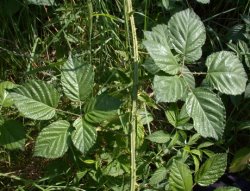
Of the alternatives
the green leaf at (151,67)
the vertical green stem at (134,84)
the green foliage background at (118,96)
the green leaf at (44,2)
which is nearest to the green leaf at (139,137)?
the green foliage background at (118,96)

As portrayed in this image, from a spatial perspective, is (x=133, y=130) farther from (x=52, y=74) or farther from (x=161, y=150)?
(x=52, y=74)

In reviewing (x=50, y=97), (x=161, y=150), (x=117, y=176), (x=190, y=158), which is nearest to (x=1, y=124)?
(x=50, y=97)

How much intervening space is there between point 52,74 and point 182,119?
46cm

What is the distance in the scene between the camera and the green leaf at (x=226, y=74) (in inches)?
42.3

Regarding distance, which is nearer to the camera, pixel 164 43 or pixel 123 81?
pixel 164 43

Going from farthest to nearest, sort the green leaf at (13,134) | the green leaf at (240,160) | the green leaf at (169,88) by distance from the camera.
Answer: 1. the green leaf at (240,160)
2. the green leaf at (13,134)
3. the green leaf at (169,88)

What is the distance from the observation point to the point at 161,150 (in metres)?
1.40

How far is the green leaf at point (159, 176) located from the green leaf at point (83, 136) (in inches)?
10.0

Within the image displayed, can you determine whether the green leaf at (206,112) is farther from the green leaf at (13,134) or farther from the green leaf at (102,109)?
the green leaf at (13,134)

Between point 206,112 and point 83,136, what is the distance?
0.29m

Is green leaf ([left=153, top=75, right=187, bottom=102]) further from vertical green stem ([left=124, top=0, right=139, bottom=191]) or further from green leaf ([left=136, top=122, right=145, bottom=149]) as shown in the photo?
green leaf ([left=136, top=122, right=145, bottom=149])

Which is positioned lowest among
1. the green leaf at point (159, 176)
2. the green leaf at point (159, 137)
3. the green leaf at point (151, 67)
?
the green leaf at point (159, 176)

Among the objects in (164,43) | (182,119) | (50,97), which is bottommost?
(182,119)

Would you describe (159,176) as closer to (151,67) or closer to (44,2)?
(151,67)
